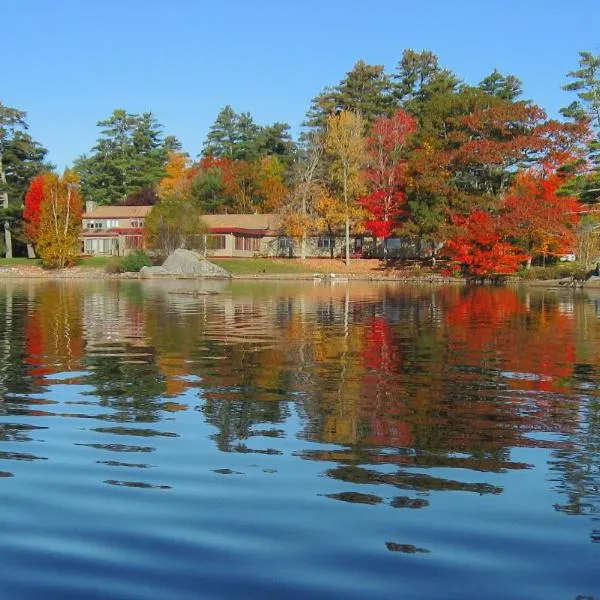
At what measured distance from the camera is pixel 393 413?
451 inches

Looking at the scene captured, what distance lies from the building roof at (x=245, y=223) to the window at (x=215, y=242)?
2.76ft

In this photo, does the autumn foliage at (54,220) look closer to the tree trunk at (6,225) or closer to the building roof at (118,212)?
the tree trunk at (6,225)

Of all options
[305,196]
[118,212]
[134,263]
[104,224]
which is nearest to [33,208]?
[118,212]

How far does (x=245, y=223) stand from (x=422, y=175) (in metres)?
23.8

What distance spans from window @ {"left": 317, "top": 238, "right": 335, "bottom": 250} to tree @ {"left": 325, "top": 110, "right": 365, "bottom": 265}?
754cm

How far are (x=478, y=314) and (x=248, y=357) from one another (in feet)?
52.2

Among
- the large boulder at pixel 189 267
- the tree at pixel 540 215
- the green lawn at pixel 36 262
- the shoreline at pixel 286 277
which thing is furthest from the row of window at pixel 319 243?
the tree at pixel 540 215

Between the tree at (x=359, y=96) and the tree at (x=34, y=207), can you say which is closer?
the tree at (x=34, y=207)

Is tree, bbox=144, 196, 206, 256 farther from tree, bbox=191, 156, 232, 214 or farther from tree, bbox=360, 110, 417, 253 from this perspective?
tree, bbox=191, 156, 232, 214

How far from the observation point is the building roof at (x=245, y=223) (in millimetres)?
82188

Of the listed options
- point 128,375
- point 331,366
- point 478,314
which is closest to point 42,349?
point 128,375

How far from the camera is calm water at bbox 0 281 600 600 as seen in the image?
5.86 metres

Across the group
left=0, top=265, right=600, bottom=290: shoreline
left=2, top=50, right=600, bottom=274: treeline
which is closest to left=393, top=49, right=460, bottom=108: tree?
left=2, top=50, right=600, bottom=274: treeline

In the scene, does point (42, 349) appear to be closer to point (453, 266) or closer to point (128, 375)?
point (128, 375)
